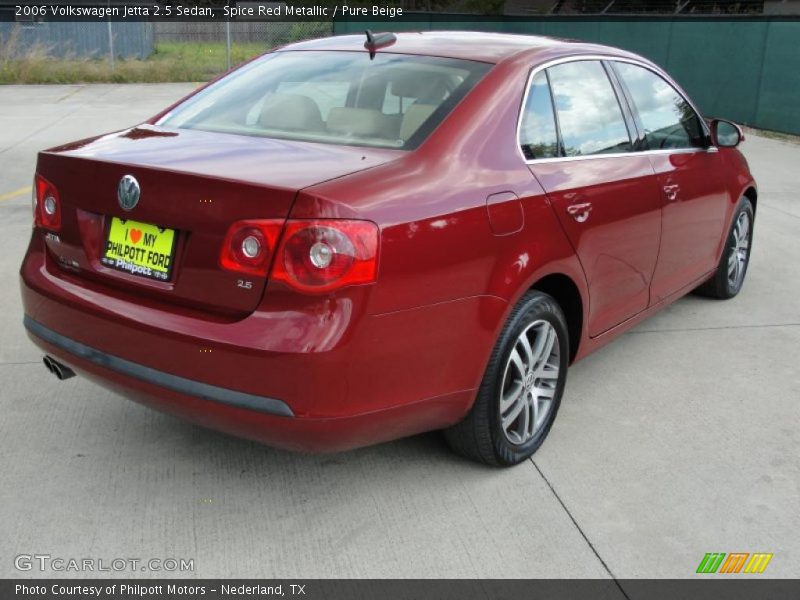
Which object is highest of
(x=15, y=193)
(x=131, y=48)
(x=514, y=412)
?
(x=514, y=412)

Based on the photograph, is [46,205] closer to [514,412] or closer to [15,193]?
[514,412]

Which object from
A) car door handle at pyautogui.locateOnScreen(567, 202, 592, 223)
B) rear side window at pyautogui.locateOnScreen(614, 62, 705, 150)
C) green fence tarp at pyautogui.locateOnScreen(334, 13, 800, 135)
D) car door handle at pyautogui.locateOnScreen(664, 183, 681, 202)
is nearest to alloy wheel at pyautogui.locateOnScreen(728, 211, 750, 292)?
rear side window at pyautogui.locateOnScreen(614, 62, 705, 150)

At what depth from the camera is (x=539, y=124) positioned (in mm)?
3506

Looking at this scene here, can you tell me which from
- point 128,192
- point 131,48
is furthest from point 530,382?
point 131,48

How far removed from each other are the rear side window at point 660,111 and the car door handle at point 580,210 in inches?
34.2

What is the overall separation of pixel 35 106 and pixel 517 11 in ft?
84.4

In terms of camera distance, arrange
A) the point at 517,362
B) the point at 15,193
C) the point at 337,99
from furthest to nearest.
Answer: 1. the point at 15,193
2. the point at 337,99
3. the point at 517,362

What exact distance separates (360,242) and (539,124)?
48.0 inches

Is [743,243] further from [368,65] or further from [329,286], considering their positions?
[329,286]

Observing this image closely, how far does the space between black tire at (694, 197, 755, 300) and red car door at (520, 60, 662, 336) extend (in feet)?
4.33

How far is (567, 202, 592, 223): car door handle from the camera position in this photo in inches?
137

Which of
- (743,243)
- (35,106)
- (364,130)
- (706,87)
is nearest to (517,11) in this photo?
(706,87)

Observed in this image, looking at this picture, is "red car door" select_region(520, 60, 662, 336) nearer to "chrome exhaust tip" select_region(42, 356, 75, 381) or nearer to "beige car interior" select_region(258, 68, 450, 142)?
"beige car interior" select_region(258, 68, 450, 142)

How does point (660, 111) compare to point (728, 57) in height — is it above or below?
above
